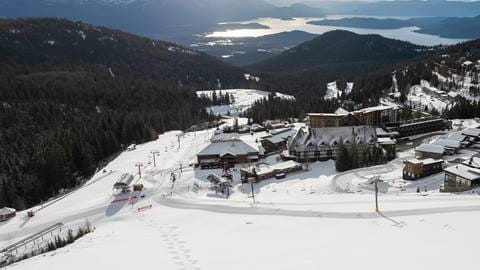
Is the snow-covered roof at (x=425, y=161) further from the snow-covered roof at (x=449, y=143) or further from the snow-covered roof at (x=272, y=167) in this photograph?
the snow-covered roof at (x=272, y=167)

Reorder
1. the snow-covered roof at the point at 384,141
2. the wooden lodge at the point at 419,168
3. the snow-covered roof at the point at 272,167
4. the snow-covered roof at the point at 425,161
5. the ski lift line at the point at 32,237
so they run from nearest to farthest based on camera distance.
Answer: the ski lift line at the point at 32,237 < the wooden lodge at the point at 419,168 < the snow-covered roof at the point at 425,161 < the snow-covered roof at the point at 272,167 < the snow-covered roof at the point at 384,141

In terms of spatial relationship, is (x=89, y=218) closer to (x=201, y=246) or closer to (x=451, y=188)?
(x=201, y=246)

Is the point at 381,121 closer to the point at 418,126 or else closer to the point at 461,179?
the point at 418,126

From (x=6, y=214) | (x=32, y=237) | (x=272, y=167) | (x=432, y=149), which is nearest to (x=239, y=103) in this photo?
(x=272, y=167)

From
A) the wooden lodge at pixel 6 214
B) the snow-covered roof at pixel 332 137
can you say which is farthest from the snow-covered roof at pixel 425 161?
the wooden lodge at pixel 6 214

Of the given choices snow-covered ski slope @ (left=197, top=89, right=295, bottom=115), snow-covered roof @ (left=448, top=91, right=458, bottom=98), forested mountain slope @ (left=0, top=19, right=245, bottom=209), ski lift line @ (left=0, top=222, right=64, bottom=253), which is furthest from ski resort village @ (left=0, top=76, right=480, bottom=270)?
snow-covered ski slope @ (left=197, top=89, right=295, bottom=115)

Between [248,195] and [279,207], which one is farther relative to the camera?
[248,195]

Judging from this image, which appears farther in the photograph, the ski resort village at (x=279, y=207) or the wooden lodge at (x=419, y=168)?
the wooden lodge at (x=419, y=168)

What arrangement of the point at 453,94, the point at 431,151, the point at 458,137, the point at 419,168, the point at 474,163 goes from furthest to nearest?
the point at 453,94 → the point at 458,137 → the point at 431,151 → the point at 419,168 → the point at 474,163
